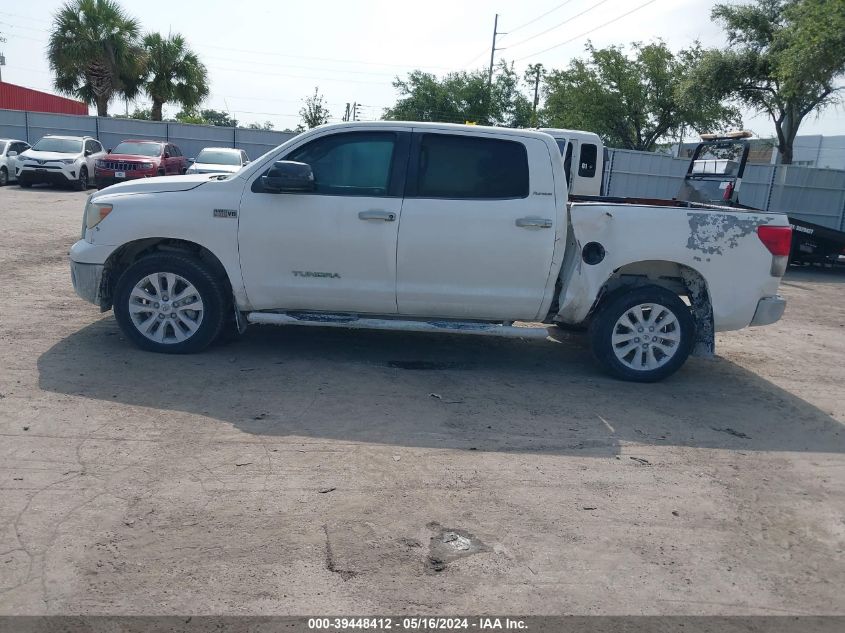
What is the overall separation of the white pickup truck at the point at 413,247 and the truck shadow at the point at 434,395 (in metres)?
0.39

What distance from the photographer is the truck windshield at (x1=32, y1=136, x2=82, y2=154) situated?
23.6 metres

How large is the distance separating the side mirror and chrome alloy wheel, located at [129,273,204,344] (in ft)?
3.53

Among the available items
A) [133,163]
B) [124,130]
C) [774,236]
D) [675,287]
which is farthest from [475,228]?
[124,130]

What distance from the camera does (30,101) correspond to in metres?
45.3

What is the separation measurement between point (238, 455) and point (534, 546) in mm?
1848

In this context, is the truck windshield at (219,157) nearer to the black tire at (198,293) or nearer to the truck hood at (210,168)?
the truck hood at (210,168)

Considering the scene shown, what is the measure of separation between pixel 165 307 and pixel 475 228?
2.62 m

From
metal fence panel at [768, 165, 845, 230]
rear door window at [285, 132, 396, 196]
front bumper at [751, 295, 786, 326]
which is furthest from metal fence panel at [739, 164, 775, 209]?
rear door window at [285, 132, 396, 196]

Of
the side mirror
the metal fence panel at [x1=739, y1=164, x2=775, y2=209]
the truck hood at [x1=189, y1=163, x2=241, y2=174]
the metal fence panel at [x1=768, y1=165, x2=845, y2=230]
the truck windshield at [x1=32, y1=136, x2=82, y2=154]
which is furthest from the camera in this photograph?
the truck windshield at [x1=32, y1=136, x2=82, y2=154]

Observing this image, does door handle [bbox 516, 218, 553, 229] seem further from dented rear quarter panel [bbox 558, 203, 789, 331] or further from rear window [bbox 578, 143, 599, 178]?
rear window [bbox 578, 143, 599, 178]

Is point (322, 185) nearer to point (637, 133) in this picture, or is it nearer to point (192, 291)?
point (192, 291)

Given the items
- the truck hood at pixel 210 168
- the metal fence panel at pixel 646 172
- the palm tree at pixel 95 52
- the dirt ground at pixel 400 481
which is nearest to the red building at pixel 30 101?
the palm tree at pixel 95 52

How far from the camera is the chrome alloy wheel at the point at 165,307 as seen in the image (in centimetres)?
639

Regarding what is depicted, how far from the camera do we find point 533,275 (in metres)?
6.35
